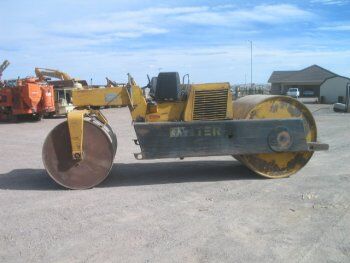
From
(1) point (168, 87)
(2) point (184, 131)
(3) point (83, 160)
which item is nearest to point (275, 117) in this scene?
(2) point (184, 131)

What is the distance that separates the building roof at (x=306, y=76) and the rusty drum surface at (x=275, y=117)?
59410mm

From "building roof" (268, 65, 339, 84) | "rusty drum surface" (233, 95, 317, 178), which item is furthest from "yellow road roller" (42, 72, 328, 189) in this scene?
"building roof" (268, 65, 339, 84)

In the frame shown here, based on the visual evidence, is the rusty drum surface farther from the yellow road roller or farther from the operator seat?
the operator seat

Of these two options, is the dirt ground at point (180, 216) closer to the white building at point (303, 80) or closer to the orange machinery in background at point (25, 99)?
the orange machinery in background at point (25, 99)

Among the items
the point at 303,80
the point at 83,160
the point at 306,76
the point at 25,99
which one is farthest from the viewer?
the point at 306,76

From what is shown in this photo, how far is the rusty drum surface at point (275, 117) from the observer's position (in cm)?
824

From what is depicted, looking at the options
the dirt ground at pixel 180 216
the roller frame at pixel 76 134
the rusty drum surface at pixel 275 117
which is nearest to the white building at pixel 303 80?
the rusty drum surface at pixel 275 117

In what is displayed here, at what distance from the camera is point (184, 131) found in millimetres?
7871

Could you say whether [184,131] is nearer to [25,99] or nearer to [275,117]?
[275,117]

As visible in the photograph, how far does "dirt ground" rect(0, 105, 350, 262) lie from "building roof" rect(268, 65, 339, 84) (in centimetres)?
6017

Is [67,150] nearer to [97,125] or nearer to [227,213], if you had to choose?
[97,125]

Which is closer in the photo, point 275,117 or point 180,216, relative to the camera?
point 180,216

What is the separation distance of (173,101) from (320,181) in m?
2.78

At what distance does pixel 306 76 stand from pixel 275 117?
2540 inches
